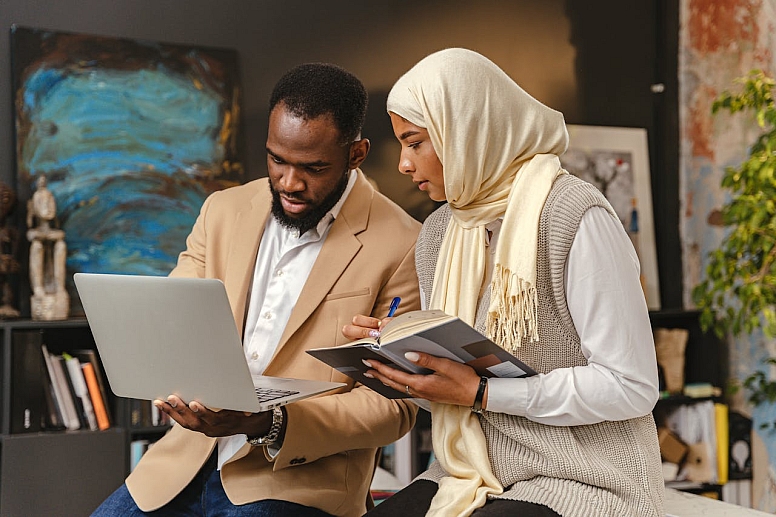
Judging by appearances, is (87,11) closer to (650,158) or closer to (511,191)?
(511,191)

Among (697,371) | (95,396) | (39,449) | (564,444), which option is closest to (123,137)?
(95,396)

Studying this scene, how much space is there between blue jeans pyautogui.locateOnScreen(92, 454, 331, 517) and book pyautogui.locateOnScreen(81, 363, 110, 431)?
1.15 metres

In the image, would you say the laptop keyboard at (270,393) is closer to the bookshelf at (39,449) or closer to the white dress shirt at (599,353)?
the white dress shirt at (599,353)

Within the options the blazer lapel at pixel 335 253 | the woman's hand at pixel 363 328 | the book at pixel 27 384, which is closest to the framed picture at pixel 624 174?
the blazer lapel at pixel 335 253

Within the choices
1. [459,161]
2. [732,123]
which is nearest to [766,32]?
[732,123]

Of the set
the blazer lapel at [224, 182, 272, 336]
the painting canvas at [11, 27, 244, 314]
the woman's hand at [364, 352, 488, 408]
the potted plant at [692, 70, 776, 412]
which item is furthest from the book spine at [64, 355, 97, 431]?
the potted plant at [692, 70, 776, 412]

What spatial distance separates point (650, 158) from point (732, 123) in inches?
17.7

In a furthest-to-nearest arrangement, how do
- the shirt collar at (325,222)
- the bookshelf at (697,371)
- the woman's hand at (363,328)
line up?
the bookshelf at (697,371) < the shirt collar at (325,222) < the woman's hand at (363,328)

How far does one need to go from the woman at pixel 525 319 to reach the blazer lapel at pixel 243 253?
1.23 feet

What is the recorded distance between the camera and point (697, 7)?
4227 mm

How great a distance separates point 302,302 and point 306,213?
207mm

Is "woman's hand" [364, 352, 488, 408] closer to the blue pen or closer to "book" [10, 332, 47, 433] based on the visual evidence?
the blue pen

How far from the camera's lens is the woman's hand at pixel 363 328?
5.57ft

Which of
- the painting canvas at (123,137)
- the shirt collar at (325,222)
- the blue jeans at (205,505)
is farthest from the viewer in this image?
the painting canvas at (123,137)
